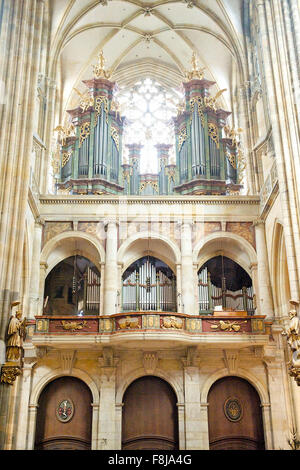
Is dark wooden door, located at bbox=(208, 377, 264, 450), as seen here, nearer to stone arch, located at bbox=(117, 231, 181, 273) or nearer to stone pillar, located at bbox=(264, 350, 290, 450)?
stone pillar, located at bbox=(264, 350, 290, 450)

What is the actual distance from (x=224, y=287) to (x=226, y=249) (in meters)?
1.54

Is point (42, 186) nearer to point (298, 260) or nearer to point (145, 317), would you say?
point (145, 317)

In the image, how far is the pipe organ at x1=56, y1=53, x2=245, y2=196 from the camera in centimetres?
2048

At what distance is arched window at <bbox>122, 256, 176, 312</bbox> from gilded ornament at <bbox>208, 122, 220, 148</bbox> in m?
5.56

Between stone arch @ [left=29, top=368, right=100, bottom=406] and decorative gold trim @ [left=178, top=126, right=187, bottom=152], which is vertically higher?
decorative gold trim @ [left=178, top=126, right=187, bottom=152]

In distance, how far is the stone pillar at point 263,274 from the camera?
1777 cm

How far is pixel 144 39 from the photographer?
84.6 feet

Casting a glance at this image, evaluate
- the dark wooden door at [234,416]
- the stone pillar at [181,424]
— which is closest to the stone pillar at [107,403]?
the stone pillar at [181,424]

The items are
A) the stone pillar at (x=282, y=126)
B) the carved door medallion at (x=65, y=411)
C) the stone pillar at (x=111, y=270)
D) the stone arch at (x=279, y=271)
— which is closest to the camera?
the stone pillar at (x=282, y=126)

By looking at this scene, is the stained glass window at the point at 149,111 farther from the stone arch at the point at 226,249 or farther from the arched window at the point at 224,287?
the arched window at the point at 224,287

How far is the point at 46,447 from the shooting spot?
16.8 m

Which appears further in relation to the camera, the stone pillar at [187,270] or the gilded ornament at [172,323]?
the stone pillar at [187,270]

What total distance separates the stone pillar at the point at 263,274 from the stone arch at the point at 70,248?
554 cm

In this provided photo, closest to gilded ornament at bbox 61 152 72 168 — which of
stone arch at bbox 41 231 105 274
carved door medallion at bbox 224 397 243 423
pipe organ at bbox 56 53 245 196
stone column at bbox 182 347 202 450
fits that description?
pipe organ at bbox 56 53 245 196
